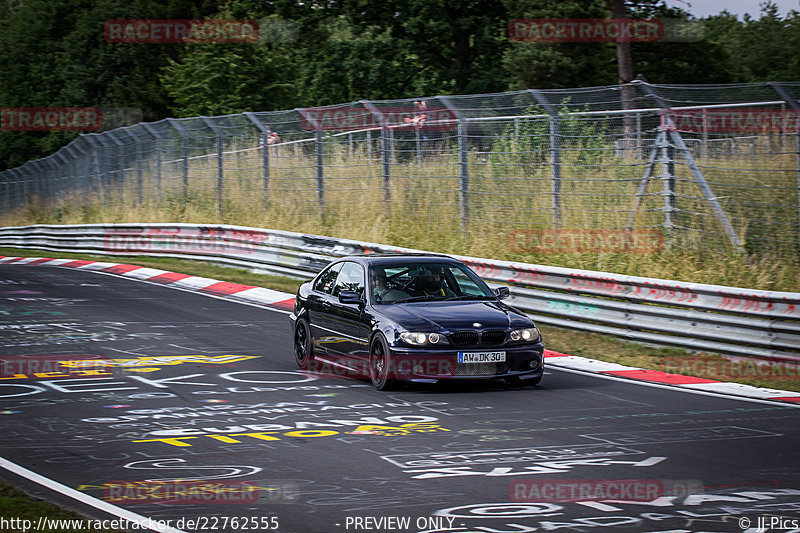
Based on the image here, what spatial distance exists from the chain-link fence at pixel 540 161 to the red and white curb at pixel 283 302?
3.09m

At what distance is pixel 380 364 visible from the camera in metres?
10.8

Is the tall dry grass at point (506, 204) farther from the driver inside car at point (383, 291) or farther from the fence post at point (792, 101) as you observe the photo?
the driver inside car at point (383, 291)

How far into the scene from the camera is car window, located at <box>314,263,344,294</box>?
1242 centimetres

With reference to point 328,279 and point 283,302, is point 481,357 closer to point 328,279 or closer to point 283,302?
point 328,279

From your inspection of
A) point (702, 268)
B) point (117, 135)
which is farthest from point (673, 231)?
point (117, 135)

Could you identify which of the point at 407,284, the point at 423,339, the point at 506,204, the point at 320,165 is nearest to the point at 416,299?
the point at 407,284

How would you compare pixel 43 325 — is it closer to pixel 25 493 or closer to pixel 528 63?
pixel 25 493

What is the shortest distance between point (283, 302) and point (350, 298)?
799 cm

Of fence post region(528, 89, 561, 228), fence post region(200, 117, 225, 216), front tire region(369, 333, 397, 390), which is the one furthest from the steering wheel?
fence post region(200, 117, 225, 216)

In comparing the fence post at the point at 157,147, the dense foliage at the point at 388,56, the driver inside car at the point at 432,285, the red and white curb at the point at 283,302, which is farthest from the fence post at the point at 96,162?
the driver inside car at the point at 432,285

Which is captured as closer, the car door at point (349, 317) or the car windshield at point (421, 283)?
the car door at point (349, 317)

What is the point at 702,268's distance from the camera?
15227mm

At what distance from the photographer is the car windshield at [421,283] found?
37.4 feet

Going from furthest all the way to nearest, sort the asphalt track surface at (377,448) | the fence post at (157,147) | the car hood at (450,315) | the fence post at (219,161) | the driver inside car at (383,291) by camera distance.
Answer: the fence post at (157,147) → the fence post at (219,161) → the driver inside car at (383,291) → the car hood at (450,315) → the asphalt track surface at (377,448)
